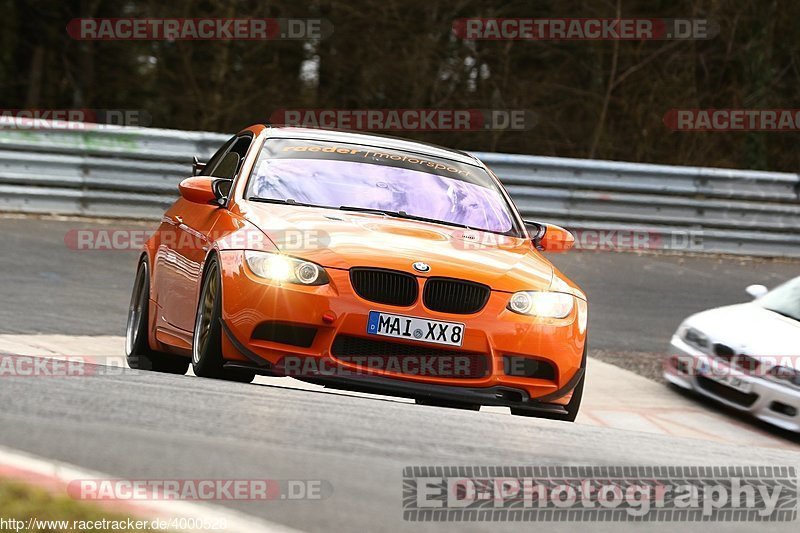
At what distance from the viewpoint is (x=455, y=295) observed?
662 centimetres

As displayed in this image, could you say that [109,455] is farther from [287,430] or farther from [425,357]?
[425,357]

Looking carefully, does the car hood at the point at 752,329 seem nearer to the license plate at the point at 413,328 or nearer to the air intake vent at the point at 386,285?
the license plate at the point at 413,328

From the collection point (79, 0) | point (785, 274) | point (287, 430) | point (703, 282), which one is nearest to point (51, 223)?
point (703, 282)

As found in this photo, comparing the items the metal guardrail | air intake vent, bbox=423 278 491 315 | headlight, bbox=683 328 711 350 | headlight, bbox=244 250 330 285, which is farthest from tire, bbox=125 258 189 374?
the metal guardrail

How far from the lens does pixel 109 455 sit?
13.0 feet

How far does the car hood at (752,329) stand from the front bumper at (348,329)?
12.5 feet

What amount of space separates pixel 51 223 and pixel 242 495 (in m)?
12.0

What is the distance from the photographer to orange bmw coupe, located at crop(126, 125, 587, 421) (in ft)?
21.3

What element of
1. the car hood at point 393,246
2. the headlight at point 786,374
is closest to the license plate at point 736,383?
the headlight at point 786,374

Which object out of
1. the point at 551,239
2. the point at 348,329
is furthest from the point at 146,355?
the point at 551,239

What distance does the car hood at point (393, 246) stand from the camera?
6.57m

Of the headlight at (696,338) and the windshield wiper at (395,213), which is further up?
the windshield wiper at (395,213)

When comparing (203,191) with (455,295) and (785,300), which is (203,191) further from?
(785,300)

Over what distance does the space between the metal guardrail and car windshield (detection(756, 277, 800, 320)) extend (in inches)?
201
